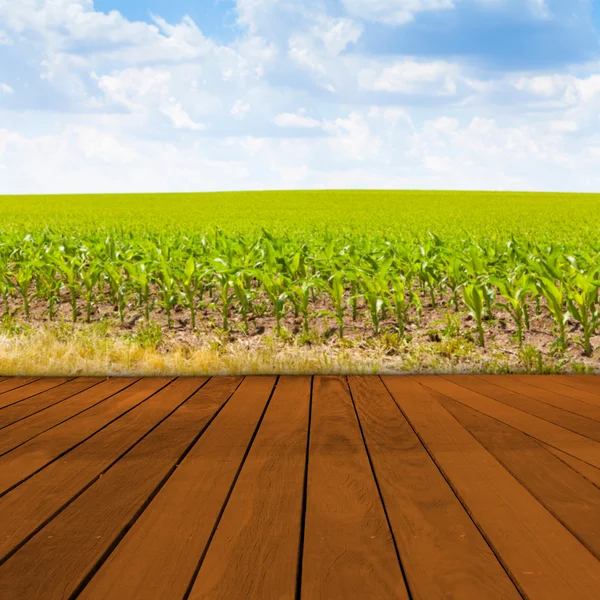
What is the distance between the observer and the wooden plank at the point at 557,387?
14.8 ft

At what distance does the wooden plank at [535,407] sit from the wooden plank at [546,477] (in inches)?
14.0

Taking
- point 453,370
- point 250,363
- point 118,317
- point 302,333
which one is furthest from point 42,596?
point 118,317

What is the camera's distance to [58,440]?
3543mm

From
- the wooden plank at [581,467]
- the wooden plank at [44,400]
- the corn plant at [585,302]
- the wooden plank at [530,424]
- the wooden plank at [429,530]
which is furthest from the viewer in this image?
the corn plant at [585,302]

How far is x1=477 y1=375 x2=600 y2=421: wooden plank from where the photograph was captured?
4145 mm

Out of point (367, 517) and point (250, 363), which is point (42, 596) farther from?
point (250, 363)

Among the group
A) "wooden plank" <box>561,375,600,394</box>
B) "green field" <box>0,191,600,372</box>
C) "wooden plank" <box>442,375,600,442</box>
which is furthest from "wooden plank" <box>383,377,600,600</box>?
"green field" <box>0,191,600,372</box>

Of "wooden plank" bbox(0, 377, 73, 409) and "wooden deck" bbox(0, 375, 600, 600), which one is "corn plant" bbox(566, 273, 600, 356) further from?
"wooden plank" bbox(0, 377, 73, 409)

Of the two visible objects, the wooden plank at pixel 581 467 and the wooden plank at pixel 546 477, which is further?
the wooden plank at pixel 581 467

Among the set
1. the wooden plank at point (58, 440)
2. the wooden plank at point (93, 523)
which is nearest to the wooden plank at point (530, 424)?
the wooden plank at point (93, 523)

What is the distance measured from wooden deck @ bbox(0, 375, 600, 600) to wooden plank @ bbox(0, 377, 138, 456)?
0.08 feet

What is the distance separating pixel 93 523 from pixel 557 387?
360 cm

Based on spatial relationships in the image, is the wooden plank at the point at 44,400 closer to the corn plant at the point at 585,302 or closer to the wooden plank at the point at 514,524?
the wooden plank at the point at 514,524

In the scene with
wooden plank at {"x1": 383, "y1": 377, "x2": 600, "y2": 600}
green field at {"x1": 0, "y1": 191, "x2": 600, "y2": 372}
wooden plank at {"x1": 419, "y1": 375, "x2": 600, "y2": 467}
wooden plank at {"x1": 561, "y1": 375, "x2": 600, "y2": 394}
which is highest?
green field at {"x1": 0, "y1": 191, "x2": 600, "y2": 372}
